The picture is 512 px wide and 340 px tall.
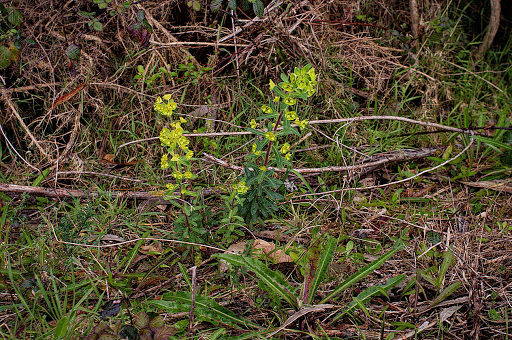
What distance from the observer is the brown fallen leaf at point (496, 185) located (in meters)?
2.55

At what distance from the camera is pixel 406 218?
233 cm

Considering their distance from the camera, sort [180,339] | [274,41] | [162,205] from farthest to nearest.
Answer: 1. [274,41]
2. [162,205]
3. [180,339]

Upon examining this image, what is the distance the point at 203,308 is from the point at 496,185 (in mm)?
2048

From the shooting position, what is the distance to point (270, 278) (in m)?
1.79

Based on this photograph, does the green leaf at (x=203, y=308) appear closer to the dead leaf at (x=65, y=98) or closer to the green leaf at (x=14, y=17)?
the dead leaf at (x=65, y=98)

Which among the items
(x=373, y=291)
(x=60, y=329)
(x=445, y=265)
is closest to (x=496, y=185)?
(x=445, y=265)

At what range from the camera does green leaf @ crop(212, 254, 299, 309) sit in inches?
68.6

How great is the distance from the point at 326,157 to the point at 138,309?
1.65 metres

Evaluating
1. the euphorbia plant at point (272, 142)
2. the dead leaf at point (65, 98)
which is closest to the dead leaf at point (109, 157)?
the dead leaf at point (65, 98)

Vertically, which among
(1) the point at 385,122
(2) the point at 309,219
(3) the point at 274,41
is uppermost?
(3) the point at 274,41

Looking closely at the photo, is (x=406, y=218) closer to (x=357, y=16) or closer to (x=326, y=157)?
(x=326, y=157)

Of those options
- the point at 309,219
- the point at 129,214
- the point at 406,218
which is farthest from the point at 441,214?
the point at 129,214

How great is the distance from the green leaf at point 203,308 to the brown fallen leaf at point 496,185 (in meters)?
1.81

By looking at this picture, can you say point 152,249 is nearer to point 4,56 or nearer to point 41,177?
point 41,177
